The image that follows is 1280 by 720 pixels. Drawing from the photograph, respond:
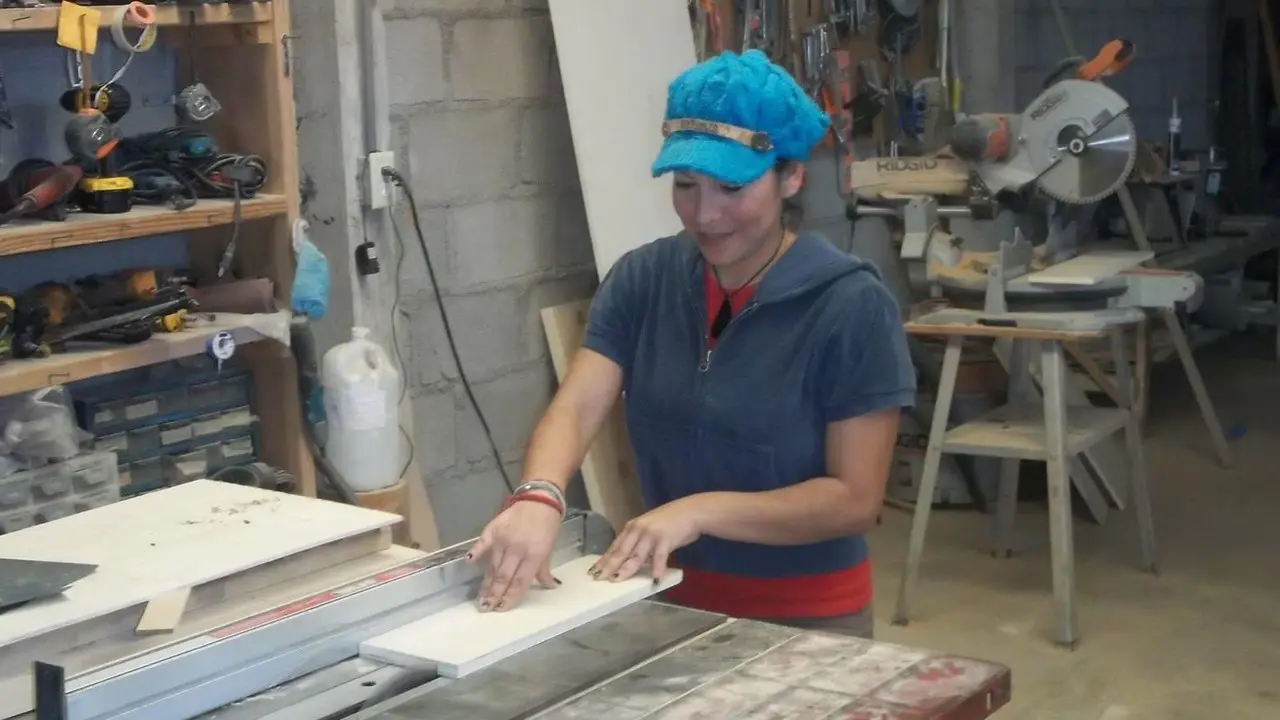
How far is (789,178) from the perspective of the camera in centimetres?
171

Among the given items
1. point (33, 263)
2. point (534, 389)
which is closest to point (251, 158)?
point (33, 263)

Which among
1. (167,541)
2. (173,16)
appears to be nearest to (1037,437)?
(173,16)

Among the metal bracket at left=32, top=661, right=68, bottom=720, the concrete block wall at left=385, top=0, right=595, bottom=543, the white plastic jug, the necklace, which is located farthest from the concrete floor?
the metal bracket at left=32, top=661, right=68, bottom=720

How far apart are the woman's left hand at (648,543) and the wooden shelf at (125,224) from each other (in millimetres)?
882

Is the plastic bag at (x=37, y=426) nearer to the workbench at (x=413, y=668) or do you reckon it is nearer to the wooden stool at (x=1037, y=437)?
the workbench at (x=413, y=668)

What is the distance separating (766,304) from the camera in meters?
1.73

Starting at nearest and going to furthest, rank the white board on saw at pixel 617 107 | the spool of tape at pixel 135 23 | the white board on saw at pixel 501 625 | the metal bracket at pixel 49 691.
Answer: the metal bracket at pixel 49 691
the white board on saw at pixel 501 625
the spool of tape at pixel 135 23
the white board on saw at pixel 617 107

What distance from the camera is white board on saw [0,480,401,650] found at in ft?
3.90

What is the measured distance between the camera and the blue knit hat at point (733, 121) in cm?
160

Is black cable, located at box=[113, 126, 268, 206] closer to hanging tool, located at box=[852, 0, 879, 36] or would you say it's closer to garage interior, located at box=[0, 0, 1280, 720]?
garage interior, located at box=[0, 0, 1280, 720]

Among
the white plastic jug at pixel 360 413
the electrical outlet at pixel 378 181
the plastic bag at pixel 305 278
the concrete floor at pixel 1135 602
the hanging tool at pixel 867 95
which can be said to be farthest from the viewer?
the hanging tool at pixel 867 95

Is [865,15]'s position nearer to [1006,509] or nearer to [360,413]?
[1006,509]

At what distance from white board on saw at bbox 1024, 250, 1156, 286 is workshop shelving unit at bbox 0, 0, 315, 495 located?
1838 millimetres

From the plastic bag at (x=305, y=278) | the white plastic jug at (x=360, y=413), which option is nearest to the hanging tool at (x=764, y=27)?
the white plastic jug at (x=360, y=413)
